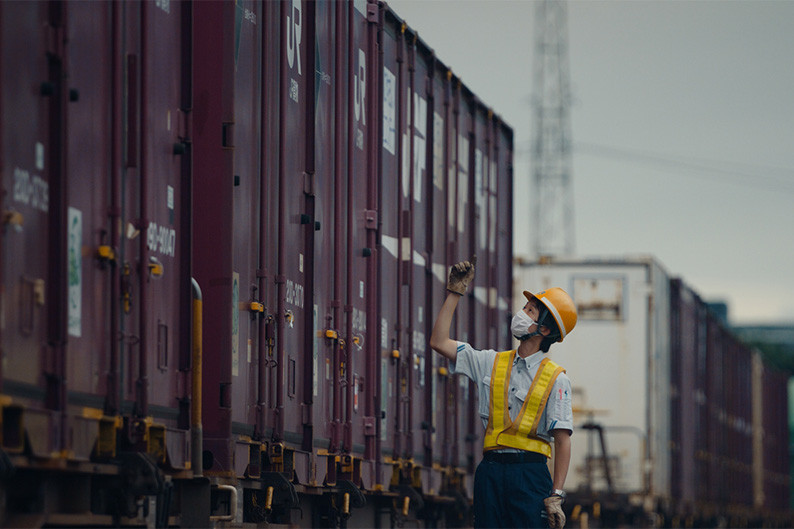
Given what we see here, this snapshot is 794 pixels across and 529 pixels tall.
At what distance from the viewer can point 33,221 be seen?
18.9 feet

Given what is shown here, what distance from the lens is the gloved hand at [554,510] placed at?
22.7 feet

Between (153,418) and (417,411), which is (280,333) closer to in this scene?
(153,418)

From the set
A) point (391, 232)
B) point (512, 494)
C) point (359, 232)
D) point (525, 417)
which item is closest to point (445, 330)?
point (525, 417)

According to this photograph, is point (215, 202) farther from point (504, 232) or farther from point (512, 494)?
point (504, 232)

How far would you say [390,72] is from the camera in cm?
1134

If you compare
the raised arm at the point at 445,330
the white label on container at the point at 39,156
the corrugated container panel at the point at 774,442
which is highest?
Answer: the white label on container at the point at 39,156

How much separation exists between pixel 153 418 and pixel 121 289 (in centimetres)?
71

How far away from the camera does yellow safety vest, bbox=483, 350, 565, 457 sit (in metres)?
7.07

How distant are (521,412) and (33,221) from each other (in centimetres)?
257

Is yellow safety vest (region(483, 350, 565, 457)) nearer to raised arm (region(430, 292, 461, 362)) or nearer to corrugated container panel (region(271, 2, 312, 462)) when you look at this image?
raised arm (region(430, 292, 461, 362))

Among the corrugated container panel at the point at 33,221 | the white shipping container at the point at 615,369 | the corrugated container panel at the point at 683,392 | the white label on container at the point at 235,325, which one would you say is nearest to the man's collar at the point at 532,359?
the white label on container at the point at 235,325

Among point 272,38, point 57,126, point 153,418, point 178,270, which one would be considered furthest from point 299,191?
point 57,126

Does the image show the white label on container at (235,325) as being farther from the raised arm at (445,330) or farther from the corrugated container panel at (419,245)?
the corrugated container panel at (419,245)

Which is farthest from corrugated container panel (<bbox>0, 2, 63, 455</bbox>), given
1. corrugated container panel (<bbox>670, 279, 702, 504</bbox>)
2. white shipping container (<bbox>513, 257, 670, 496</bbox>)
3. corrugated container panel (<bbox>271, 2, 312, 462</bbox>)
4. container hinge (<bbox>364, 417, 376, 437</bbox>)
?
corrugated container panel (<bbox>670, 279, 702, 504</bbox>)
